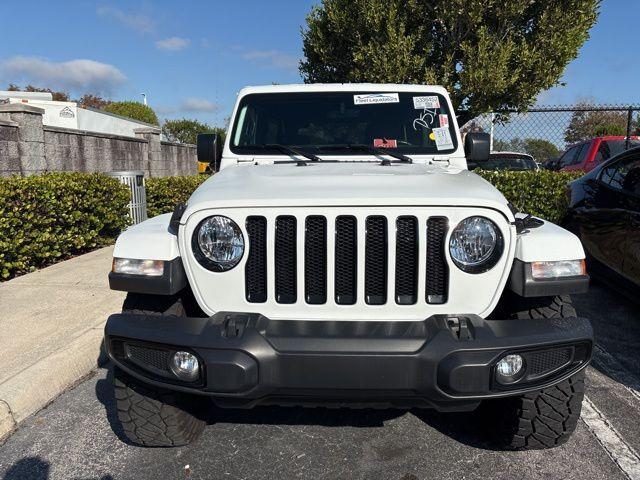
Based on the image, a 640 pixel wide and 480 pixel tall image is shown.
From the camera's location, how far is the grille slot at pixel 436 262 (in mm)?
2137

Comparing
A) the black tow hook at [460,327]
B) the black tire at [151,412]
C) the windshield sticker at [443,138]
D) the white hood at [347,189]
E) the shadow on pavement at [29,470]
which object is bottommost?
the shadow on pavement at [29,470]

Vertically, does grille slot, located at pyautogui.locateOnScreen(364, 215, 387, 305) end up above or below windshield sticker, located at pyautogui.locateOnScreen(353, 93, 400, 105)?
below

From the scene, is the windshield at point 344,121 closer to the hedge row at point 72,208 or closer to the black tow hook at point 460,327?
the hedge row at point 72,208

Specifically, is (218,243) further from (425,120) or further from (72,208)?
(72,208)

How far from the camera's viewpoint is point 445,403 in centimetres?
207

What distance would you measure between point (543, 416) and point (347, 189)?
4.53 feet

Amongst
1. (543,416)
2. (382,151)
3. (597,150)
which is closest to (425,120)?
(382,151)

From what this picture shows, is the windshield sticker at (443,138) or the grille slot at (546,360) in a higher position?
the windshield sticker at (443,138)

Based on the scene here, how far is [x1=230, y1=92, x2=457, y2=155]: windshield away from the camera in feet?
11.4

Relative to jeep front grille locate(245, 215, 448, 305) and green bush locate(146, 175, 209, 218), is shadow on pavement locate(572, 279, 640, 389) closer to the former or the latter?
jeep front grille locate(245, 215, 448, 305)

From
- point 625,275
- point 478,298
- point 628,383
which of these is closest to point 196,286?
point 478,298

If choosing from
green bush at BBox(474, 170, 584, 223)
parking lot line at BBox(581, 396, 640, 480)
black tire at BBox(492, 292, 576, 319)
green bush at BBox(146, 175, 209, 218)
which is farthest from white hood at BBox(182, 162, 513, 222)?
green bush at BBox(146, 175, 209, 218)

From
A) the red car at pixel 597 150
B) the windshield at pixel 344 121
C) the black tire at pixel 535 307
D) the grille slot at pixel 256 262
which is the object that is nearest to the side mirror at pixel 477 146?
the windshield at pixel 344 121

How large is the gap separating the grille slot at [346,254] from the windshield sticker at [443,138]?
5.23ft
